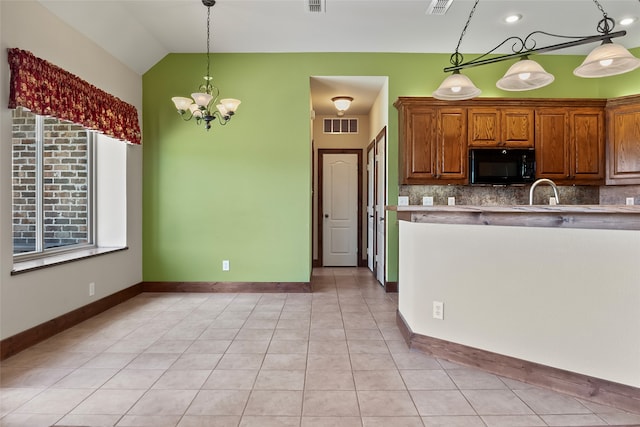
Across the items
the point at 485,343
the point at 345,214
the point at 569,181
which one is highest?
the point at 569,181

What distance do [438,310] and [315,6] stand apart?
10.1ft

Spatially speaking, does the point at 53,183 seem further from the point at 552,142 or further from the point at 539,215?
the point at 552,142

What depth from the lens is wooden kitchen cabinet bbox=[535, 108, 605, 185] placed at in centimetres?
445

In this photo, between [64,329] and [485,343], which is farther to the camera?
[64,329]

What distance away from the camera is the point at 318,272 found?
20.3ft

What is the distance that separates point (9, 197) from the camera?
2699 millimetres

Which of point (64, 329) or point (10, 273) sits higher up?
point (10, 273)

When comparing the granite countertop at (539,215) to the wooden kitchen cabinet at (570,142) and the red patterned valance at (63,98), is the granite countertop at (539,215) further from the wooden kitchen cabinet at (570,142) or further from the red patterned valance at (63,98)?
the red patterned valance at (63,98)

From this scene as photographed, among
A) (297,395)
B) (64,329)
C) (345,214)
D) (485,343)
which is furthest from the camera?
(345,214)

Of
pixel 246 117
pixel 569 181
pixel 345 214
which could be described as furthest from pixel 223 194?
pixel 569 181

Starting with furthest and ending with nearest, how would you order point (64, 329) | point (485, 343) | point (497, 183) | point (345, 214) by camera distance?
1. point (345, 214)
2. point (497, 183)
3. point (64, 329)
4. point (485, 343)

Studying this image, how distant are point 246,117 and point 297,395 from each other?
11.6ft

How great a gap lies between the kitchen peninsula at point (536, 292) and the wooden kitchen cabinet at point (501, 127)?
7.56 ft

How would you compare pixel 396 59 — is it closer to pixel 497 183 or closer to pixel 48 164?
A: pixel 497 183
